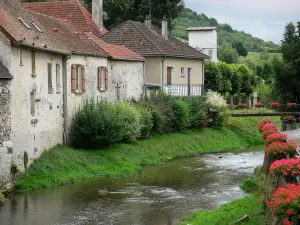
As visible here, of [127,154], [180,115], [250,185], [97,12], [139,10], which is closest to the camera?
[250,185]

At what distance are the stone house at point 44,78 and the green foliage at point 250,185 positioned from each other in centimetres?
969

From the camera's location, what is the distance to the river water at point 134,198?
22.6 metres

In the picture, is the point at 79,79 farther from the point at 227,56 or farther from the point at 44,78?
the point at 227,56

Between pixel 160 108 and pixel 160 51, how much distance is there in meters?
7.17

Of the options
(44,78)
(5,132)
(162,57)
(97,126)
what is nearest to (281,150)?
(5,132)

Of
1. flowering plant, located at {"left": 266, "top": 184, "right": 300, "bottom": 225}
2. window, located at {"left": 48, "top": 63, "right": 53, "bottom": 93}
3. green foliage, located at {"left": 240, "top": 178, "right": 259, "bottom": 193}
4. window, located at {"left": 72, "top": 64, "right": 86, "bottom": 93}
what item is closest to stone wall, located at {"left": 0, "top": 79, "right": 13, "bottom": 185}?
window, located at {"left": 48, "top": 63, "right": 53, "bottom": 93}

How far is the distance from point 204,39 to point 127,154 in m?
53.3

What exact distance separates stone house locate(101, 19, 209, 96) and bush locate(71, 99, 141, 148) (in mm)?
10676

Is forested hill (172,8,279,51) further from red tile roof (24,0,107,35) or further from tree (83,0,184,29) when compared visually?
red tile roof (24,0,107,35)

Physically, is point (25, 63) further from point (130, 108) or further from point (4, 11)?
point (130, 108)

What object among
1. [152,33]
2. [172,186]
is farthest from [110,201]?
[152,33]

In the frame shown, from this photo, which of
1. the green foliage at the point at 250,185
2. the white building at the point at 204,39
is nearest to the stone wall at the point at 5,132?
the green foliage at the point at 250,185

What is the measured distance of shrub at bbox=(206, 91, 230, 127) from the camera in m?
48.7

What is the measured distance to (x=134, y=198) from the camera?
86.5ft
